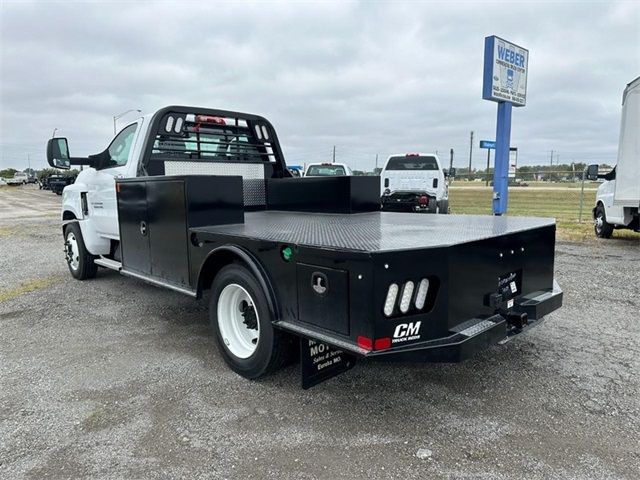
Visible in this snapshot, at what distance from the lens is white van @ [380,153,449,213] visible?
15.1 metres

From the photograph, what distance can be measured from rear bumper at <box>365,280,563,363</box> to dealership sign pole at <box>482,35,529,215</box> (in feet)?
26.4

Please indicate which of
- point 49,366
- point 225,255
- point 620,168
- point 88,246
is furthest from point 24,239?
point 620,168

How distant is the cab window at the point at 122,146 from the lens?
570cm

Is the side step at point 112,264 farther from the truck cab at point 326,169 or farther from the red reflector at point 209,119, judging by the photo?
the truck cab at point 326,169

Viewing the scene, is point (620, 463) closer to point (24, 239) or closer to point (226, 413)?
point (226, 413)

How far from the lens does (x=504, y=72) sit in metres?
10.7

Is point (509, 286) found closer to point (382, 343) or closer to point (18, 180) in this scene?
point (382, 343)

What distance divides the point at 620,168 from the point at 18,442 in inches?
415

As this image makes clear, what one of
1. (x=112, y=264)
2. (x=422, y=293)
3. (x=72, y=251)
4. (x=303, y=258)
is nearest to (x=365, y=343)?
(x=422, y=293)

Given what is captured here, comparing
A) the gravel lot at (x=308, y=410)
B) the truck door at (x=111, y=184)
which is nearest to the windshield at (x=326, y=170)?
the truck door at (x=111, y=184)

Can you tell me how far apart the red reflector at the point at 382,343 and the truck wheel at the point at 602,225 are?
1073 centimetres

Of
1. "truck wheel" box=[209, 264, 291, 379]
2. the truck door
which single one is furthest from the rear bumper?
the truck door

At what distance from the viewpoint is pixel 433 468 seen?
2.61 m

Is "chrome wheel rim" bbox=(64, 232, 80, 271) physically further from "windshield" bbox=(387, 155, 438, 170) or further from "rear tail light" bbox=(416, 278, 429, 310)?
"windshield" bbox=(387, 155, 438, 170)
